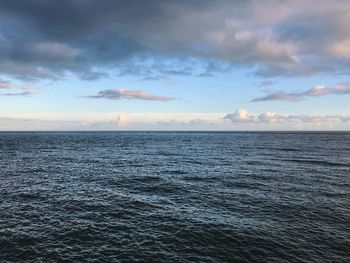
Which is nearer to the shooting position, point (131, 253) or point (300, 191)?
point (131, 253)

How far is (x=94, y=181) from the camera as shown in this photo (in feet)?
159

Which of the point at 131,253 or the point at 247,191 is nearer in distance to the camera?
the point at 131,253

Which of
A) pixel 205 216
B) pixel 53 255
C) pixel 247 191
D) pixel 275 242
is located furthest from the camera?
pixel 247 191

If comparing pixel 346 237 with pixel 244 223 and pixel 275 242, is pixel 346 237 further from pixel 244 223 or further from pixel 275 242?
pixel 244 223

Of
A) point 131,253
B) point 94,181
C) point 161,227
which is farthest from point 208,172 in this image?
point 131,253

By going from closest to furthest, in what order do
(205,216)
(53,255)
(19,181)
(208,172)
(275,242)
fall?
(53,255) < (275,242) < (205,216) < (19,181) < (208,172)

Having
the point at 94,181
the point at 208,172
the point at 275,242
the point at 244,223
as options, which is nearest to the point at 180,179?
the point at 208,172

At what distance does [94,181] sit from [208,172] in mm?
21186

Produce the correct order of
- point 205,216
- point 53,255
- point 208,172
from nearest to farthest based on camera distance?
point 53,255
point 205,216
point 208,172

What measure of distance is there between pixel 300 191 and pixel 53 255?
32139 mm

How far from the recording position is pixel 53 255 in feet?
73.0

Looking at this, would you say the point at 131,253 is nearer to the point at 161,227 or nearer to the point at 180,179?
the point at 161,227

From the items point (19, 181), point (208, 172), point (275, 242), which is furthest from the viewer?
point (208, 172)

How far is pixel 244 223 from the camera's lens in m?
28.8
